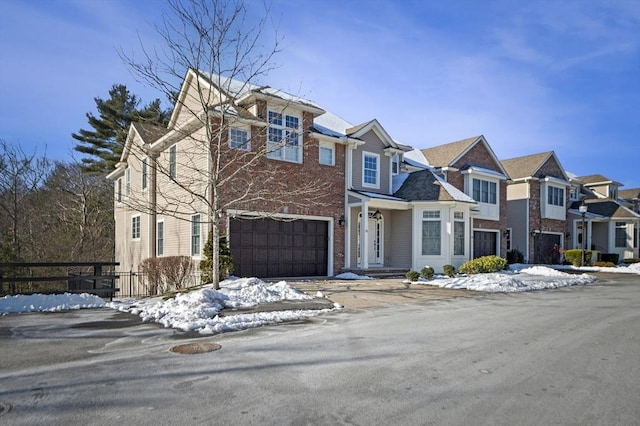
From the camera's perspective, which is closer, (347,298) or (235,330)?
(235,330)

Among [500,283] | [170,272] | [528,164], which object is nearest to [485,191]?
[528,164]

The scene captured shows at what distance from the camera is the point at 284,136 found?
17.9m

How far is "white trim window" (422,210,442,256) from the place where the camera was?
71.4ft

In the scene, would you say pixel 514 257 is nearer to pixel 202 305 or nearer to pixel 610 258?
pixel 610 258

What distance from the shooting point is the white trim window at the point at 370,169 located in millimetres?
21344

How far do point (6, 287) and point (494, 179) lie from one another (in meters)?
25.8

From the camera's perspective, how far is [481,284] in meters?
16.2

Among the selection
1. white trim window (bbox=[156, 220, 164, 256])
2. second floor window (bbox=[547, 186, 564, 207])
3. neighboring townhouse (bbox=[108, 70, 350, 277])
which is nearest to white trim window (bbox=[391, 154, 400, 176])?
neighboring townhouse (bbox=[108, 70, 350, 277])

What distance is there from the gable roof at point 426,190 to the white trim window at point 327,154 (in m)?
4.37

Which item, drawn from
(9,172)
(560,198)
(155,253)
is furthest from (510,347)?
(560,198)

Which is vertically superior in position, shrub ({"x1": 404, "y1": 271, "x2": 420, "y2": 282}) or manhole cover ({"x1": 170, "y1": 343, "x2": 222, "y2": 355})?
manhole cover ({"x1": 170, "y1": 343, "x2": 222, "y2": 355})

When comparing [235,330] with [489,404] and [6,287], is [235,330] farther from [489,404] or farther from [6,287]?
[6,287]

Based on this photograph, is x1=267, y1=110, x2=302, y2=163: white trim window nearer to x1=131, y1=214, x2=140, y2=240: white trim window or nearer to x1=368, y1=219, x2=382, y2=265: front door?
x1=368, y1=219, x2=382, y2=265: front door

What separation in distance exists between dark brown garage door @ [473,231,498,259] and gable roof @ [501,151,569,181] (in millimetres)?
6348
